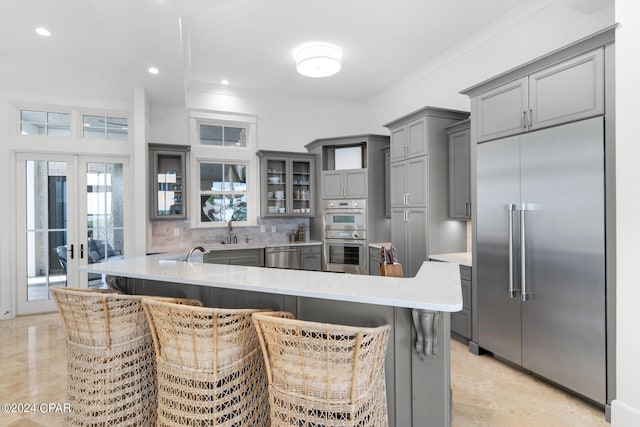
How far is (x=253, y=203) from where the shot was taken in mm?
5906

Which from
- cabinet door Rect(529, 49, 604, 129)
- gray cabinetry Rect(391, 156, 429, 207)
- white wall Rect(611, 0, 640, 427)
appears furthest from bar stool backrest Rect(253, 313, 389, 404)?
gray cabinetry Rect(391, 156, 429, 207)

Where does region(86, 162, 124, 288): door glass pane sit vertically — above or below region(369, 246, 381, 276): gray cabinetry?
above

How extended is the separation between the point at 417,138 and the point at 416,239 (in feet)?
3.97

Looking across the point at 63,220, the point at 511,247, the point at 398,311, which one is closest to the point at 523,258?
the point at 511,247

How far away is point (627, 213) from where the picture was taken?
2129mm

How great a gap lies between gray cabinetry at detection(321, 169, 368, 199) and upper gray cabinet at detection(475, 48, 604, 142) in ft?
7.48

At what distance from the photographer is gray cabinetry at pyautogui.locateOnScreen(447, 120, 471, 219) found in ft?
12.4

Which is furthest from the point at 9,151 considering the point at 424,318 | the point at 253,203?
the point at 424,318

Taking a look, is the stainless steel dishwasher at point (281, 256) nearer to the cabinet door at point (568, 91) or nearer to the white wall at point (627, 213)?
the cabinet door at point (568, 91)

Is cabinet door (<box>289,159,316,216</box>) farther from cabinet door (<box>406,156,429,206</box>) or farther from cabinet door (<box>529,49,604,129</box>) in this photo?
cabinet door (<box>529,49,604,129</box>)

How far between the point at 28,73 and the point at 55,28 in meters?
1.25

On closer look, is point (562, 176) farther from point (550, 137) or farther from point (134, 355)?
point (134, 355)

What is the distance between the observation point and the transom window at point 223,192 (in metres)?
5.65

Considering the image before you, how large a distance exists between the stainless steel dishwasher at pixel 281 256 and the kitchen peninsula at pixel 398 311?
3.38 metres
